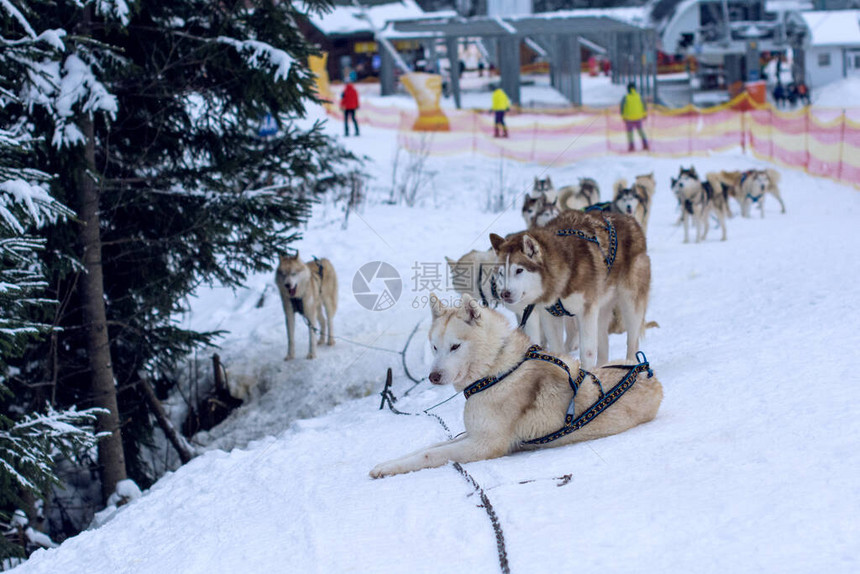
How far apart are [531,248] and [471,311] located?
1.43 meters

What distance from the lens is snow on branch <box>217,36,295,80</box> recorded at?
6.94 metres

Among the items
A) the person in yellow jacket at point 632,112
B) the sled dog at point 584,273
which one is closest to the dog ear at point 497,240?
the sled dog at point 584,273

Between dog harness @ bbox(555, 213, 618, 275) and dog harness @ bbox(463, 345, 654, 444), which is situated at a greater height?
dog harness @ bbox(555, 213, 618, 275)

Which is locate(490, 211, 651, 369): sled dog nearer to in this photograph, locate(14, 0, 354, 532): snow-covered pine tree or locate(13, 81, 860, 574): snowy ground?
locate(13, 81, 860, 574): snowy ground

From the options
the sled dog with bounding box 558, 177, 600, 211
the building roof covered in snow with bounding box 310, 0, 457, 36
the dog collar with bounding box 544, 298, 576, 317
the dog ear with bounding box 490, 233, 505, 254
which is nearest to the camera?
the dog ear with bounding box 490, 233, 505, 254

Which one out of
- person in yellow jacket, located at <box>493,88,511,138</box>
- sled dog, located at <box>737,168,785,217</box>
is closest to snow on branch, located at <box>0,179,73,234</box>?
sled dog, located at <box>737,168,785,217</box>

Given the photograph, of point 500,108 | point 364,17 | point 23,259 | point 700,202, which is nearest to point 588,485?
point 23,259

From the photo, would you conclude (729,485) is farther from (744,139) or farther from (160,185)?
(744,139)

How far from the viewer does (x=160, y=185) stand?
735 centimetres

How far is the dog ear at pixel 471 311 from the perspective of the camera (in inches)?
147

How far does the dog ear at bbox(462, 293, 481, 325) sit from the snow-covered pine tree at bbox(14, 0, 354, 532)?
3.96 metres

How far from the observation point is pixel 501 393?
150 inches

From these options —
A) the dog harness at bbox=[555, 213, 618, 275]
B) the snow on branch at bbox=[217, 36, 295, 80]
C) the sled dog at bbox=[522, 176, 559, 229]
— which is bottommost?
the sled dog at bbox=[522, 176, 559, 229]

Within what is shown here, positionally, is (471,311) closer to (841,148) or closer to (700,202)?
(700,202)
